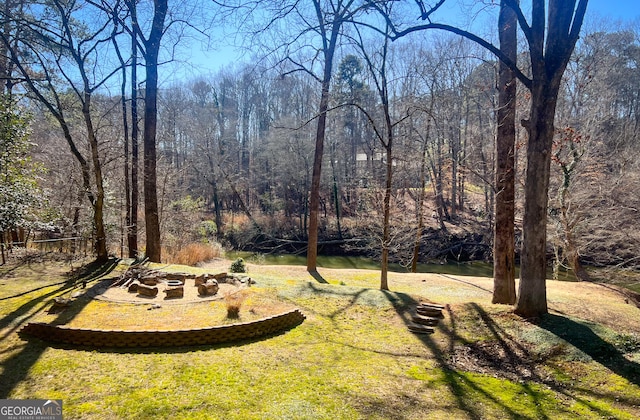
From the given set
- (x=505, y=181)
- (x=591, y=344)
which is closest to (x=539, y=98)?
(x=505, y=181)

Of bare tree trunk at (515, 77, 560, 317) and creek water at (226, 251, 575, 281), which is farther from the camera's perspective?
A: creek water at (226, 251, 575, 281)

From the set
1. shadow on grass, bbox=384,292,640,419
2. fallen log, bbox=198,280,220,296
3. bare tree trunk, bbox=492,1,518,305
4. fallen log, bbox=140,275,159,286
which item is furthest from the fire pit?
bare tree trunk, bbox=492,1,518,305

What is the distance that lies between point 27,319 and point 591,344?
29.5ft

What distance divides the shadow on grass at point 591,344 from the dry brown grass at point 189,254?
13139mm

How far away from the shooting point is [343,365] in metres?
5.25

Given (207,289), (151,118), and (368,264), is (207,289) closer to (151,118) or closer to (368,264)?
(151,118)

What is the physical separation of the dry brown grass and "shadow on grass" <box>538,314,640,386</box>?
43.1ft

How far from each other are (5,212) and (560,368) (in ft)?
37.1

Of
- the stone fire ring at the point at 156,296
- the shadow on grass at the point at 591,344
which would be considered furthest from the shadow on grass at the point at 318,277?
the shadow on grass at the point at 591,344

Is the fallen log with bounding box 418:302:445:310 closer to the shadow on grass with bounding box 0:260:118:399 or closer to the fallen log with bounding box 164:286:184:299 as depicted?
the fallen log with bounding box 164:286:184:299

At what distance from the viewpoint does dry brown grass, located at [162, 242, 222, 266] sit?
603 inches

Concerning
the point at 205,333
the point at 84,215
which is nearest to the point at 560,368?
the point at 205,333

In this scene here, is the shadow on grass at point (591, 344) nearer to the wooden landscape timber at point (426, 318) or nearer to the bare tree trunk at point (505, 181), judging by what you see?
the bare tree trunk at point (505, 181)

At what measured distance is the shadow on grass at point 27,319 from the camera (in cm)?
456
